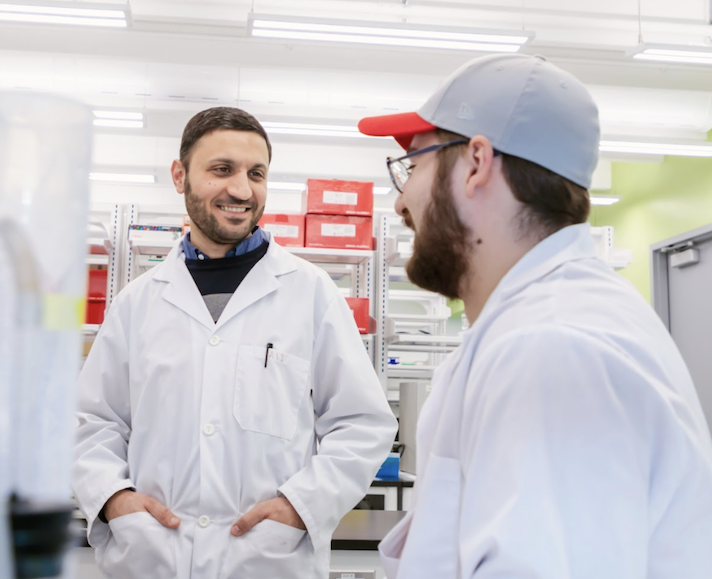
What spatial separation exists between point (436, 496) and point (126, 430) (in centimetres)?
101

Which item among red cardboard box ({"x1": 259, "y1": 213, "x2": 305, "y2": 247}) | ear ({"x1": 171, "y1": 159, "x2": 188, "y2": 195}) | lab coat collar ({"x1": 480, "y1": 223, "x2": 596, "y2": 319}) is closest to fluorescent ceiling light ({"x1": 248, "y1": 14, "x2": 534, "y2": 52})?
red cardboard box ({"x1": 259, "y1": 213, "x2": 305, "y2": 247})

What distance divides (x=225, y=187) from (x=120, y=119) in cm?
444

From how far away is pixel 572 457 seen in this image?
734 mm

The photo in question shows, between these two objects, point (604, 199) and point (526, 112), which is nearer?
point (526, 112)

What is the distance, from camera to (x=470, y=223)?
1.04 m

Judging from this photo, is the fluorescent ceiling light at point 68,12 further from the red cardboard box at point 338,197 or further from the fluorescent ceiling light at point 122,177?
the fluorescent ceiling light at point 122,177

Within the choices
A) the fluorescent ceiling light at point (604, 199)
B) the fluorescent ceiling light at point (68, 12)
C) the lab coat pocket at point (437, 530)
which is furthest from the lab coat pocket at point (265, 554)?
the fluorescent ceiling light at point (604, 199)

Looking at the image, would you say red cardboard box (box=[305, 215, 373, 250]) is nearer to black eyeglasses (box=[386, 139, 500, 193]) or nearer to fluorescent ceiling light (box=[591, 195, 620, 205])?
black eyeglasses (box=[386, 139, 500, 193])

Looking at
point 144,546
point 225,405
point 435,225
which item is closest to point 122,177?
→ point 225,405

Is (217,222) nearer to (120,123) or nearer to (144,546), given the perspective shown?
(144,546)

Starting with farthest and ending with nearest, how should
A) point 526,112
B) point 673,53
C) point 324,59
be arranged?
point 324,59 < point 673,53 < point 526,112

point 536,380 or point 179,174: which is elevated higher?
point 179,174

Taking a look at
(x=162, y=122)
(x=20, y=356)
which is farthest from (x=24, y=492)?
(x=162, y=122)

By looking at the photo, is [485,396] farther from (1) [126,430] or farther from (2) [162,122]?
(2) [162,122]
